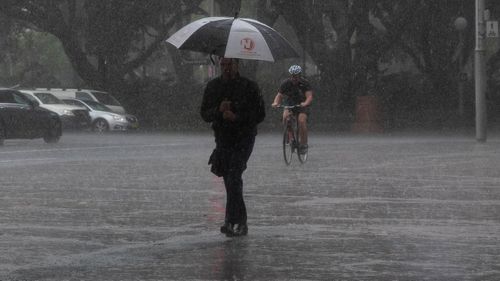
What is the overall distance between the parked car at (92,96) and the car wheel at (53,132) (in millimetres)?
12923

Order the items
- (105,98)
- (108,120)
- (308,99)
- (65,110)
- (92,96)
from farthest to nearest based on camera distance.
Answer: (105,98)
(92,96)
(108,120)
(65,110)
(308,99)

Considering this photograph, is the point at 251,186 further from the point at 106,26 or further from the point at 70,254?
the point at 106,26

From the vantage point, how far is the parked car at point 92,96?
171ft

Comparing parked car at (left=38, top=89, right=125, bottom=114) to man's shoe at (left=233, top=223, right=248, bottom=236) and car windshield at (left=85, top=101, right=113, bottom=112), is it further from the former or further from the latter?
man's shoe at (left=233, top=223, right=248, bottom=236)

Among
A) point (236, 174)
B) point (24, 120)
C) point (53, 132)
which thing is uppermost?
point (236, 174)

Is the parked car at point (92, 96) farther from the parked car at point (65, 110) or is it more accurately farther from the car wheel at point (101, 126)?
the parked car at point (65, 110)

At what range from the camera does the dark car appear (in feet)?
121

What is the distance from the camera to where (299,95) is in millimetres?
25297

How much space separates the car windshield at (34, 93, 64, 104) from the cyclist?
25.9 meters

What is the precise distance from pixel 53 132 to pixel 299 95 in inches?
571

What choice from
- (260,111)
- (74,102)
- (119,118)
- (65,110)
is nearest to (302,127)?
(260,111)

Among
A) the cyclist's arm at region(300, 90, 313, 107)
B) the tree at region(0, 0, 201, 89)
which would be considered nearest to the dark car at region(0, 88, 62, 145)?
the cyclist's arm at region(300, 90, 313, 107)

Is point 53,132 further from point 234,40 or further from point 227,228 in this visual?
point 227,228

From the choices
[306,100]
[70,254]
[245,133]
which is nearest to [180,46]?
[245,133]
